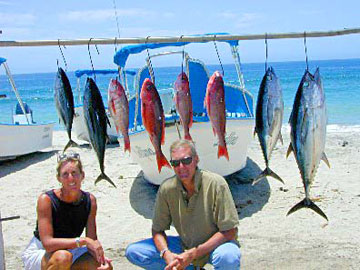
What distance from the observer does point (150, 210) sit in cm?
733

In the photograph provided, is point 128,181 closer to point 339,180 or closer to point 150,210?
point 150,210

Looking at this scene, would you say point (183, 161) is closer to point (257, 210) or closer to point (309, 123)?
point (309, 123)

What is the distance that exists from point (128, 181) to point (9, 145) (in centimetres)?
381

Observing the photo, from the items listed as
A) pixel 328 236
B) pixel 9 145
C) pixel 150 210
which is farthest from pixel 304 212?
pixel 9 145

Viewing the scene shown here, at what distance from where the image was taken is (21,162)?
38.1ft

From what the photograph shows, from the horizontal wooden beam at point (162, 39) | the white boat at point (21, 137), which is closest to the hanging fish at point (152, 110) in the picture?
the horizontal wooden beam at point (162, 39)

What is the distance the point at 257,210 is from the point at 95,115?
3909mm

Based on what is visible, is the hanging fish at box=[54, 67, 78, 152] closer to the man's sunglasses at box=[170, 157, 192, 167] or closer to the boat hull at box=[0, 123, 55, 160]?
the man's sunglasses at box=[170, 157, 192, 167]

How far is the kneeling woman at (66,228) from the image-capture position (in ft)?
11.6

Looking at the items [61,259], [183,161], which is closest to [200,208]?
[183,161]

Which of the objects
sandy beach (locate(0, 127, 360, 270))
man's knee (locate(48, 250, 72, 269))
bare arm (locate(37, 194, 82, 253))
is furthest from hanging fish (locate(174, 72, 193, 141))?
sandy beach (locate(0, 127, 360, 270))

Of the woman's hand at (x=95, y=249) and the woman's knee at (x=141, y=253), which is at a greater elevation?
the woman's hand at (x=95, y=249)

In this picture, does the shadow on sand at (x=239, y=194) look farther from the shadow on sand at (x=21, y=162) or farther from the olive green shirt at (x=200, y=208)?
the shadow on sand at (x=21, y=162)

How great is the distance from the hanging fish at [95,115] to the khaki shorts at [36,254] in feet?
2.71
